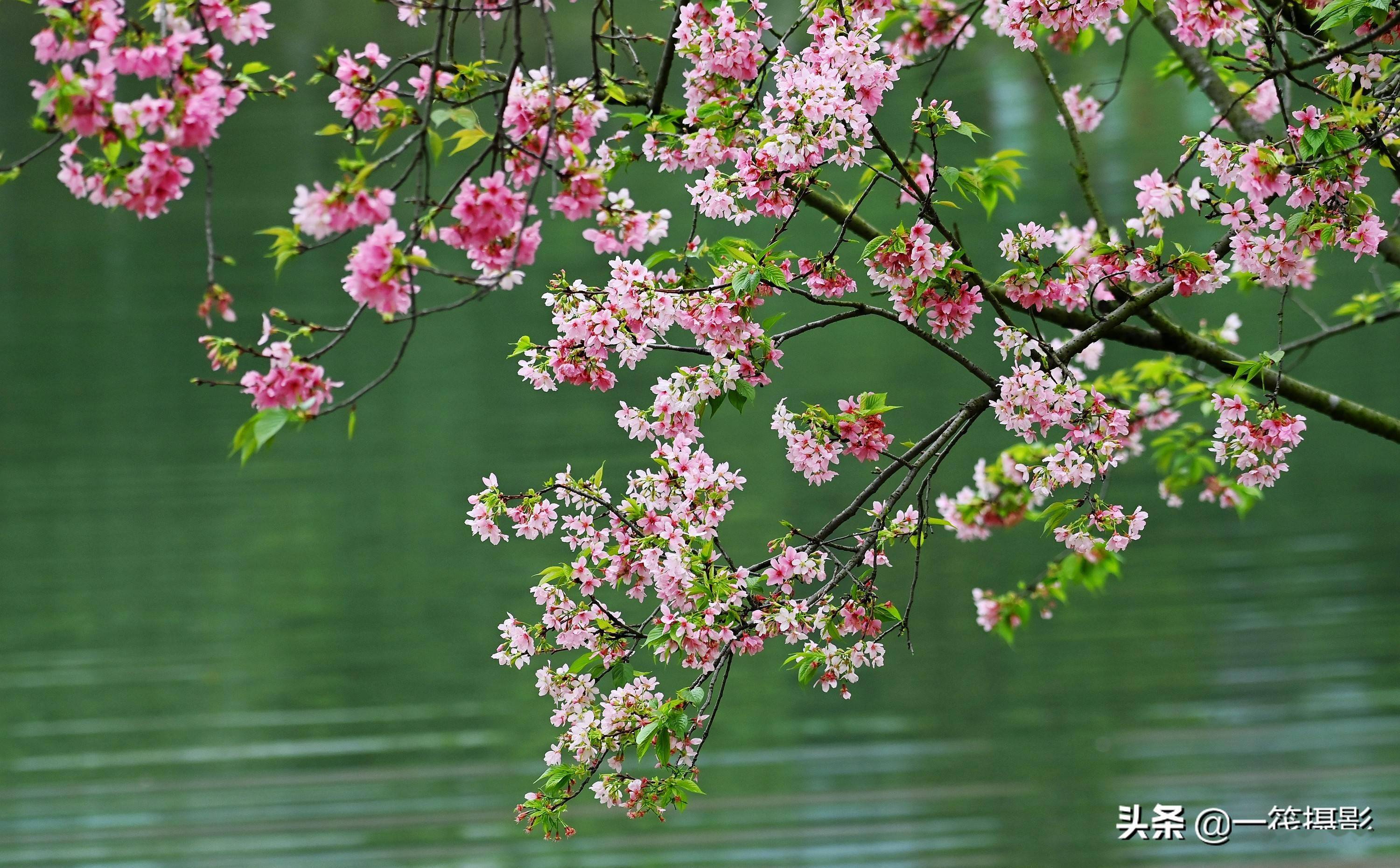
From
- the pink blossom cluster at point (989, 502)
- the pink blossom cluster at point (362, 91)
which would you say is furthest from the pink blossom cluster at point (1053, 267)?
the pink blossom cluster at point (989, 502)

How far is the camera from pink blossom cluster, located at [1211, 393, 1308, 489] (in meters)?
2.29

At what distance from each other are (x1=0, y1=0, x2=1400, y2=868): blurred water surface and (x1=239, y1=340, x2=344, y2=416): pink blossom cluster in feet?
12.1

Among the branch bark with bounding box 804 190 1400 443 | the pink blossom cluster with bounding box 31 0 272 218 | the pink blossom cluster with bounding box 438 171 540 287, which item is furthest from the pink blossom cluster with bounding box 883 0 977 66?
the pink blossom cluster with bounding box 31 0 272 218

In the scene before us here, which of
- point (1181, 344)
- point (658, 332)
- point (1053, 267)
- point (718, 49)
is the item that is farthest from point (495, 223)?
point (1181, 344)

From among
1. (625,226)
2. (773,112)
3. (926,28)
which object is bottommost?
(625,226)

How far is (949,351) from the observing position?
7.19 ft

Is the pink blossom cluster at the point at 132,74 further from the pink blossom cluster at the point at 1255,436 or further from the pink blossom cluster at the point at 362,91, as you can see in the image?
the pink blossom cluster at the point at 1255,436

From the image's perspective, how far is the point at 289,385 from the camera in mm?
1604

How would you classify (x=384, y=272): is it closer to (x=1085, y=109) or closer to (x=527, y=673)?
(x=1085, y=109)

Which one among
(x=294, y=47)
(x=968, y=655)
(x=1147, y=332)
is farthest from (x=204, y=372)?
(x=294, y=47)

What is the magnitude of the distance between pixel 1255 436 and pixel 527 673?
5.08 m

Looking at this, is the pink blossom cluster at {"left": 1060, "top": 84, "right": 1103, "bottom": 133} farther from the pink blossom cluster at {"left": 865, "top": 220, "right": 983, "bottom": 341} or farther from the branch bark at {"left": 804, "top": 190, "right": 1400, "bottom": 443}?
the pink blossom cluster at {"left": 865, "top": 220, "right": 983, "bottom": 341}

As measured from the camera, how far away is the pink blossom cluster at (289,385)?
1.59 m

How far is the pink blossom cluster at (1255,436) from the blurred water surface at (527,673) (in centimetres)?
278
